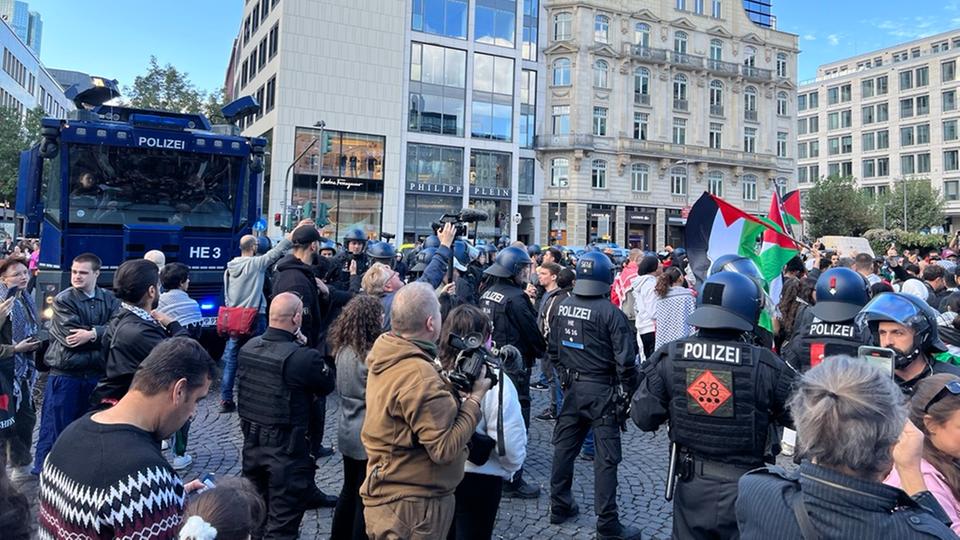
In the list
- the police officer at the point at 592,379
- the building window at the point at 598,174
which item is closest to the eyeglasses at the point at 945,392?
the police officer at the point at 592,379

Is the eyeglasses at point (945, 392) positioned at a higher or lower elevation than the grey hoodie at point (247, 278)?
lower

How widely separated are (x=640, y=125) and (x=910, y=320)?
46438 mm

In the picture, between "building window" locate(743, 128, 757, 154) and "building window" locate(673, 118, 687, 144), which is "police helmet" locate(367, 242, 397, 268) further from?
"building window" locate(743, 128, 757, 154)

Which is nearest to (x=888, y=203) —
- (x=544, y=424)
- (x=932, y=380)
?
(x=544, y=424)

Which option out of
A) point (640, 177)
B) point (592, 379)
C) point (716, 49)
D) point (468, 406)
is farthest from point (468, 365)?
point (716, 49)

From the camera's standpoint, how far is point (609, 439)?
178 inches

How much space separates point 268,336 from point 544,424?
445 centimetres

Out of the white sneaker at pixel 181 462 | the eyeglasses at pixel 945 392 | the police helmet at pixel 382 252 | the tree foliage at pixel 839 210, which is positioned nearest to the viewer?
the eyeglasses at pixel 945 392

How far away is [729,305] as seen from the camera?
10.5ft

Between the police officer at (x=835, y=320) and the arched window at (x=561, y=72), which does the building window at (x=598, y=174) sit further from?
the police officer at (x=835, y=320)

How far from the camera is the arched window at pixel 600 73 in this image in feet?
149

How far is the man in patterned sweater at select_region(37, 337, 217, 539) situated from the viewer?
6.17ft

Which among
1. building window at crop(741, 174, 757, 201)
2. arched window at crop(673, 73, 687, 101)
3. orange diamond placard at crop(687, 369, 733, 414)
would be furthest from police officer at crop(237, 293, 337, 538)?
building window at crop(741, 174, 757, 201)

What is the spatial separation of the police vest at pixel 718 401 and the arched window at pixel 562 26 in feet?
150
